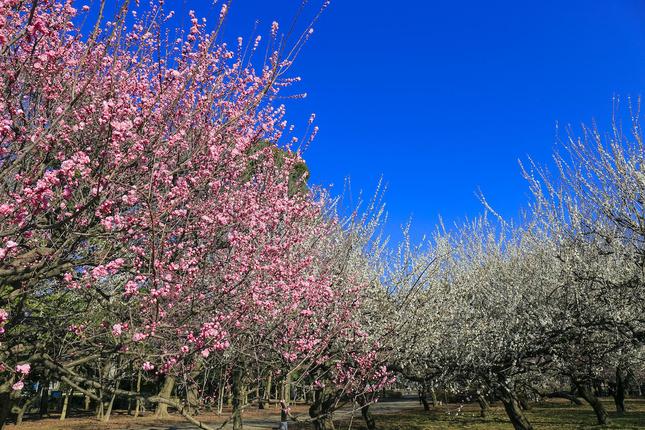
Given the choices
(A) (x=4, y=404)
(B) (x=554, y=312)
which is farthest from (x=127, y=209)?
(B) (x=554, y=312)

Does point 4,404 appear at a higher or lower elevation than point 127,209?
lower

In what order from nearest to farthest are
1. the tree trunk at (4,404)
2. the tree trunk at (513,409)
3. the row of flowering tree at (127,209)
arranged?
the row of flowering tree at (127,209)
the tree trunk at (4,404)
the tree trunk at (513,409)

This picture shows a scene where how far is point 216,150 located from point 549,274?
10884 mm

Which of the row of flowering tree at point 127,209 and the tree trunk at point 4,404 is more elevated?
the row of flowering tree at point 127,209

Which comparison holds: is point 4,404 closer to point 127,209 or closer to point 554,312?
point 127,209

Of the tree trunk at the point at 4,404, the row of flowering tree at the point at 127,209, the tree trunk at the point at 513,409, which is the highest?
the row of flowering tree at the point at 127,209

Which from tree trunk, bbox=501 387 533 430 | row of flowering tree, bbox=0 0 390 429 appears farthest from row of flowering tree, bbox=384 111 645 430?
row of flowering tree, bbox=0 0 390 429

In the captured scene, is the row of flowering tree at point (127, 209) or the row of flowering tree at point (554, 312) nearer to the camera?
the row of flowering tree at point (127, 209)

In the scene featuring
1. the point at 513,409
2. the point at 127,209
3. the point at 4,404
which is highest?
the point at 127,209

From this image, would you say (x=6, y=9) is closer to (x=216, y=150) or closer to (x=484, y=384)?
(x=216, y=150)

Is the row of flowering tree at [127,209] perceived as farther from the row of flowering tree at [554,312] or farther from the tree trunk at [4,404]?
the row of flowering tree at [554,312]

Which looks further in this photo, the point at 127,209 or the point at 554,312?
the point at 554,312

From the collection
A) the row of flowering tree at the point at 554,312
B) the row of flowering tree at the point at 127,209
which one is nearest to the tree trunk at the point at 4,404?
the row of flowering tree at the point at 127,209

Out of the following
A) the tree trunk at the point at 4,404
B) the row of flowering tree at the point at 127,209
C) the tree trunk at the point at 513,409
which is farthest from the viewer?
the tree trunk at the point at 513,409
